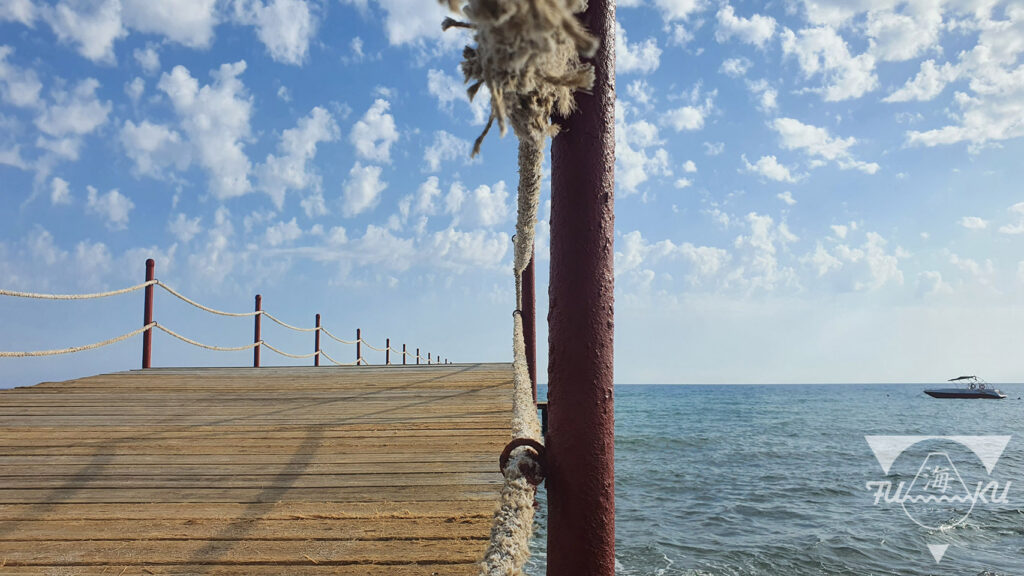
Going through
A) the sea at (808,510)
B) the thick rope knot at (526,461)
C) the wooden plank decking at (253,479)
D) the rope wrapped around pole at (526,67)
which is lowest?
the sea at (808,510)

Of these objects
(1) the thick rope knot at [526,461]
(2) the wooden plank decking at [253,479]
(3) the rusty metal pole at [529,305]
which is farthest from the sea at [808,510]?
(1) the thick rope knot at [526,461]

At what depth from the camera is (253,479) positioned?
10.2ft

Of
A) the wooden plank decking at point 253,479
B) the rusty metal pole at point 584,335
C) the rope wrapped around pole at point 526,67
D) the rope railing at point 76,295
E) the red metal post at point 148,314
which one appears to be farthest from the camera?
the red metal post at point 148,314

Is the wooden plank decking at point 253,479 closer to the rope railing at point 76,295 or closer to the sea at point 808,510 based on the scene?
the rope railing at point 76,295

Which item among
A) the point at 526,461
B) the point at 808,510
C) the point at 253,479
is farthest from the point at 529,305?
the point at 808,510

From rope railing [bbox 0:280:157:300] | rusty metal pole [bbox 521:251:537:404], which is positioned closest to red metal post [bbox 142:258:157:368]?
rope railing [bbox 0:280:157:300]

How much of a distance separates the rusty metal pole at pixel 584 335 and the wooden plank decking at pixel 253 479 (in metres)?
1.10

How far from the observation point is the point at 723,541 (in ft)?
30.6

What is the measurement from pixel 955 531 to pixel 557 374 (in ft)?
43.2

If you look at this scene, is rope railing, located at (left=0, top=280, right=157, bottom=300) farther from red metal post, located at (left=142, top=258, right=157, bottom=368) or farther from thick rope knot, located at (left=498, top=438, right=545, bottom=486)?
thick rope knot, located at (left=498, top=438, right=545, bottom=486)

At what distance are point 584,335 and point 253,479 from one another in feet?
8.82

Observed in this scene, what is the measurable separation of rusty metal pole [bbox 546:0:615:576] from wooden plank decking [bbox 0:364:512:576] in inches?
43.4

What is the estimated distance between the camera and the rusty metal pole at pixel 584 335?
112 cm

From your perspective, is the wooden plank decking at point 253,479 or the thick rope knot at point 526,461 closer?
the thick rope knot at point 526,461
